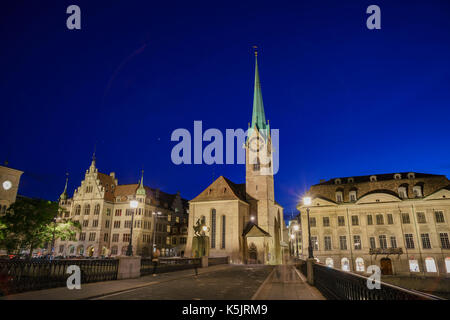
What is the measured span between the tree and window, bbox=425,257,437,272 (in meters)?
51.4

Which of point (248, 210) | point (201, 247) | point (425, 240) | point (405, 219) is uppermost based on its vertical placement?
point (248, 210)

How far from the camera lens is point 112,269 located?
15.8 m

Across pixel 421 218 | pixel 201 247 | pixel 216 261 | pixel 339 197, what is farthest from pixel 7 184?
pixel 421 218

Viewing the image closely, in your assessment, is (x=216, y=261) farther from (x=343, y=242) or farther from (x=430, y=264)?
(x=430, y=264)

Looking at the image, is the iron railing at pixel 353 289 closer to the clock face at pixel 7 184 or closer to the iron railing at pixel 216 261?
the iron railing at pixel 216 261

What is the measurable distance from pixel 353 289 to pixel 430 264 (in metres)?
44.1

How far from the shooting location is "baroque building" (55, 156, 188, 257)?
59.9 meters

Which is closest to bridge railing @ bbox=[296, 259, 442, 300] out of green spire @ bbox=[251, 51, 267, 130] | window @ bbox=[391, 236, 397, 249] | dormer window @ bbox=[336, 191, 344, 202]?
window @ bbox=[391, 236, 397, 249]

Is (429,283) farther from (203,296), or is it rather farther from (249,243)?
(203,296)

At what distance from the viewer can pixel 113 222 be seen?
6319cm

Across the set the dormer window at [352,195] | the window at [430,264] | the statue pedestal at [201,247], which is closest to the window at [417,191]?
the dormer window at [352,195]

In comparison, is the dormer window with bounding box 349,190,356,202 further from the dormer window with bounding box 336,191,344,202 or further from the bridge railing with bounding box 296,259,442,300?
the bridge railing with bounding box 296,259,442,300
